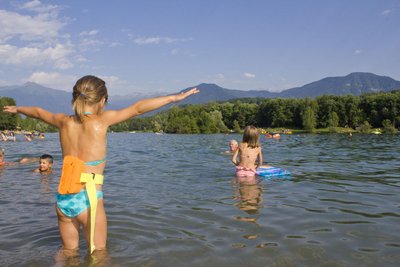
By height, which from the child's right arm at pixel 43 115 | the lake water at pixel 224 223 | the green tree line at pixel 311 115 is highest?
the green tree line at pixel 311 115

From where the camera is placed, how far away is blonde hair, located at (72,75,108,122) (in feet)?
A: 13.7

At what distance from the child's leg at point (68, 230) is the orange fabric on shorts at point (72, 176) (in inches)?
13.8

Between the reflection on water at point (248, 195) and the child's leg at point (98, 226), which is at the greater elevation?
the child's leg at point (98, 226)

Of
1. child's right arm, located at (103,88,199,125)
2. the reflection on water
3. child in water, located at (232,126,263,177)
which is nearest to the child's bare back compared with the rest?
child in water, located at (232,126,263,177)

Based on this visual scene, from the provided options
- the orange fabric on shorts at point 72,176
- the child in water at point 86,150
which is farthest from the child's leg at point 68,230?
the orange fabric on shorts at point 72,176

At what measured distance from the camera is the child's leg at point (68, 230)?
4.39m

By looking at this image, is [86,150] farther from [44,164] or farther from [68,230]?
[44,164]

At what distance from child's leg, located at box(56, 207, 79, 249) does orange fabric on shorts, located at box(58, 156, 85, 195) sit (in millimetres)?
351

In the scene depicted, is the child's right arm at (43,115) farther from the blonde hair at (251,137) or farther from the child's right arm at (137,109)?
the blonde hair at (251,137)

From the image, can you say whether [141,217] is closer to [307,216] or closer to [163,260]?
[163,260]

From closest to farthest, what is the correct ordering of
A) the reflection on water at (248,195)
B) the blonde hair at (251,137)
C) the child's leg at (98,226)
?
the child's leg at (98,226)
the reflection on water at (248,195)
the blonde hair at (251,137)

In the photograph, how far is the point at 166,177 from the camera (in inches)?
506

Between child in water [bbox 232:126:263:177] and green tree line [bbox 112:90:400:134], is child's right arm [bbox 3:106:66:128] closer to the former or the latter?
child in water [bbox 232:126:263:177]

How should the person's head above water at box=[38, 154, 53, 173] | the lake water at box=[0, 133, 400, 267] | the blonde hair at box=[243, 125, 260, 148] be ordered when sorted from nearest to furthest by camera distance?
the lake water at box=[0, 133, 400, 267], the blonde hair at box=[243, 125, 260, 148], the person's head above water at box=[38, 154, 53, 173]
